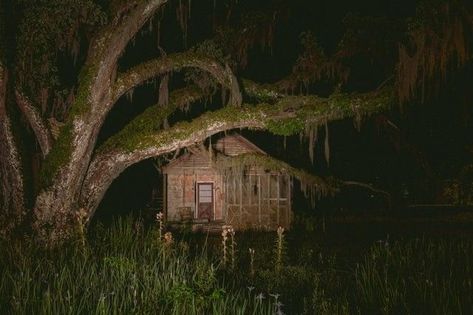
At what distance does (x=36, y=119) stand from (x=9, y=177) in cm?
118

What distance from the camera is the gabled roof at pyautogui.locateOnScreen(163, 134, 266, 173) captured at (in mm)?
21125

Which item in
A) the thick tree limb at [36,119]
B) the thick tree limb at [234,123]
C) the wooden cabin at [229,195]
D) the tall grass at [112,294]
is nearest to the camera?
the tall grass at [112,294]

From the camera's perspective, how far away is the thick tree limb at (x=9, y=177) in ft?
30.3

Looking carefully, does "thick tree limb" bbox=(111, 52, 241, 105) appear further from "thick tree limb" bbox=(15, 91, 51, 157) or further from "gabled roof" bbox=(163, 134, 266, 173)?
"gabled roof" bbox=(163, 134, 266, 173)

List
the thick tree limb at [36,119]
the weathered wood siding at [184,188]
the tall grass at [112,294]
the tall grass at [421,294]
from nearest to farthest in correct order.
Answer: the tall grass at [112,294] → the tall grass at [421,294] → the thick tree limb at [36,119] → the weathered wood siding at [184,188]

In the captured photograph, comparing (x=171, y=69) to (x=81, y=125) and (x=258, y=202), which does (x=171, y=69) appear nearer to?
(x=81, y=125)

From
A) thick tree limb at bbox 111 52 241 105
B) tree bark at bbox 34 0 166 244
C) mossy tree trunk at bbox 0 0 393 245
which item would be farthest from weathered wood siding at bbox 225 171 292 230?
tree bark at bbox 34 0 166 244

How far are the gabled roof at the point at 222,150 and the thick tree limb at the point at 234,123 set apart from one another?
11056 millimetres

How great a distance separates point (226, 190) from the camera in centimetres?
2156

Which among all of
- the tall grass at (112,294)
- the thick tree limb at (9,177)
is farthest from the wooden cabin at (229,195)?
the tall grass at (112,294)

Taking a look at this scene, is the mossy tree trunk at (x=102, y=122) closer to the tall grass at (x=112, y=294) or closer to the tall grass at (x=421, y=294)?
the tall grass at (x=112, y=294)

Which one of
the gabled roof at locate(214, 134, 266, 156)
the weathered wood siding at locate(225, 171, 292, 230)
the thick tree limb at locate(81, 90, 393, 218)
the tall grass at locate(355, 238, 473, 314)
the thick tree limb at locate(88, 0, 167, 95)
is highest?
the thick tree limb at locate(88, 0, 167, 95)

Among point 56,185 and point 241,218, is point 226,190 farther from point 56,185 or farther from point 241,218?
point 56,185

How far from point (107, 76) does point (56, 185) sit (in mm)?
2175
